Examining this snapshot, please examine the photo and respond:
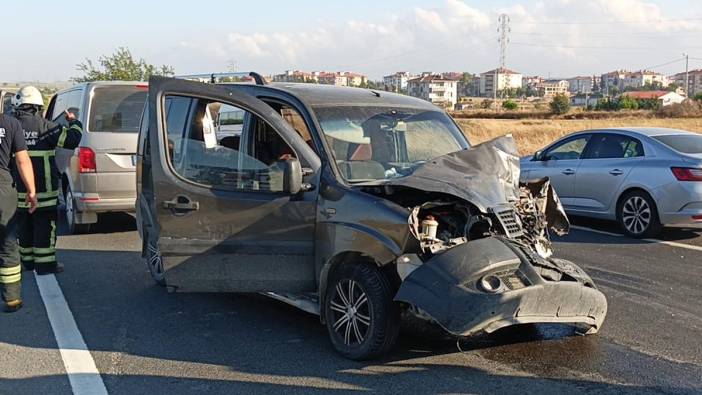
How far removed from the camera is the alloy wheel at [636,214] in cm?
937

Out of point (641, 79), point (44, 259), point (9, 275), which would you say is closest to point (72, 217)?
point (44, 259)

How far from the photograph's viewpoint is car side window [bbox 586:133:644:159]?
9.76m

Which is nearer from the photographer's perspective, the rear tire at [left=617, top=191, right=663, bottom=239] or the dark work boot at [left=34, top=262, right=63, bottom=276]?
the dark work boot at [left=34, top=262, right=63, bottom=276]

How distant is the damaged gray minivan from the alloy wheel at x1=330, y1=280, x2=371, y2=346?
0.01 meters

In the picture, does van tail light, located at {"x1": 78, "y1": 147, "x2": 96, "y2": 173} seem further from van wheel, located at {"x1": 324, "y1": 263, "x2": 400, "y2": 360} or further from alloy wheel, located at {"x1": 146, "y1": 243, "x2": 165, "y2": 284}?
van wheel, located at {"x1": 324, "y1": 263, "x2": 400, "y2": 360}

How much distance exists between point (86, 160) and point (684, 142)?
311 inches

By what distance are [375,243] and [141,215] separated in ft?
9.08

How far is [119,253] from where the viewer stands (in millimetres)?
8477

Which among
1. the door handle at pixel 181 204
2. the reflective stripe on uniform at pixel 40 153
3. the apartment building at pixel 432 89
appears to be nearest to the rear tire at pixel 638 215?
the apartment building at pixel 432 89

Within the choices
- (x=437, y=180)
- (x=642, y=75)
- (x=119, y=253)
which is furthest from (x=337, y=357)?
(x=642, y=75)

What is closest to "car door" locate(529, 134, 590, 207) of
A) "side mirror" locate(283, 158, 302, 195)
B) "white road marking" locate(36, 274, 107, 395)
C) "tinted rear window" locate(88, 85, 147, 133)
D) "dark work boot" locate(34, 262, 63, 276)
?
"tinted rear window" locate(88, 85, 147, 133)

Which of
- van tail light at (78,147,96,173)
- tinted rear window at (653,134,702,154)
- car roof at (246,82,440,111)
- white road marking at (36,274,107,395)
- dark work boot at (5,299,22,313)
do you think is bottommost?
white road marking at (36,274,107,395)

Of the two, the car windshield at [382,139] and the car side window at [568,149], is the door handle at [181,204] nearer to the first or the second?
the car windshield at [382,139]

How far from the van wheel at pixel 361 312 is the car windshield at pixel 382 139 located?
73cm
